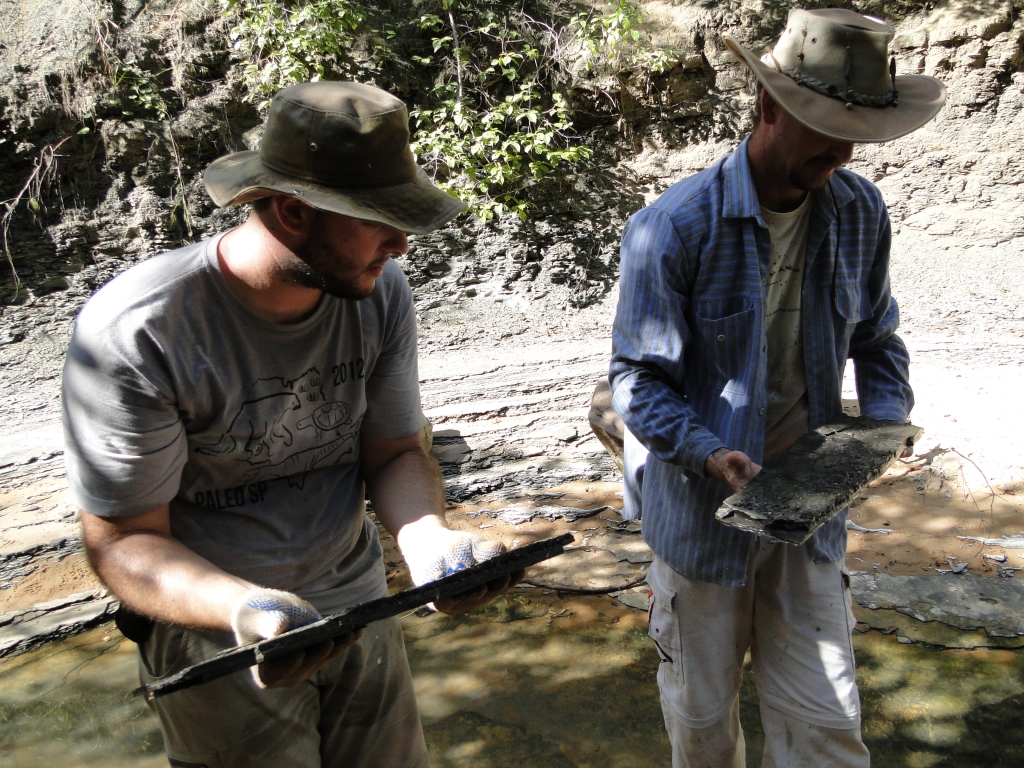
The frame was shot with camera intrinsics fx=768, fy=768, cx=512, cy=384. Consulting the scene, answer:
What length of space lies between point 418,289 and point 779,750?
563cm

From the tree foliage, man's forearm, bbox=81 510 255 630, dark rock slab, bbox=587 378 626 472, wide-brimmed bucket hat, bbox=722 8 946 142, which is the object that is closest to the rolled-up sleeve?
wide-brimmed bucket hat, bbox=722 8 946 142

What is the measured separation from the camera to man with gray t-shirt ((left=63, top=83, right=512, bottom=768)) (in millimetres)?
1431

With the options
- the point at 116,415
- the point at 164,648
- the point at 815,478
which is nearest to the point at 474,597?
the point at 164,648

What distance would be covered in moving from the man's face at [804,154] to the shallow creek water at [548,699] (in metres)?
1.97

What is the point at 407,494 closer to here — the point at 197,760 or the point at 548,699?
the point at 197,760

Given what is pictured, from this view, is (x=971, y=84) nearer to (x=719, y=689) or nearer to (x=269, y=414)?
(x=719, y=689)

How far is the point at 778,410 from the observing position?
2.07 metres

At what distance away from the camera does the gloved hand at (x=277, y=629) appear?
4.47 ft

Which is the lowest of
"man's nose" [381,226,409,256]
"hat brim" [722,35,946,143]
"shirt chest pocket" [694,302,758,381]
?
"shirt chest pocket" [694,302,758,381]

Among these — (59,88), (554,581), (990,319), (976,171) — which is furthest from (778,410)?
(59,88)

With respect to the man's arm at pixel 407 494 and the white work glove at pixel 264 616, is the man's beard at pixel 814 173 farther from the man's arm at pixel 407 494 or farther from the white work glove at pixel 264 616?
the white work glove at pixel 264 616

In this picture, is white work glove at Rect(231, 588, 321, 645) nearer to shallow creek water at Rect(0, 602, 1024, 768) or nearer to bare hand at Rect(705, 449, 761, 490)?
bare hand at Rect(705, 449, 761, 490)

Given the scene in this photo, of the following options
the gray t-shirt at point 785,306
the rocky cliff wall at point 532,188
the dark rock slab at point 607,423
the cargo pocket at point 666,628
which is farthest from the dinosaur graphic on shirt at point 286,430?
the rocky cliff wall at point 532,188

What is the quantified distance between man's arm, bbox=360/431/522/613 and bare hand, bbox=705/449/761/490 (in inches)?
23.7
